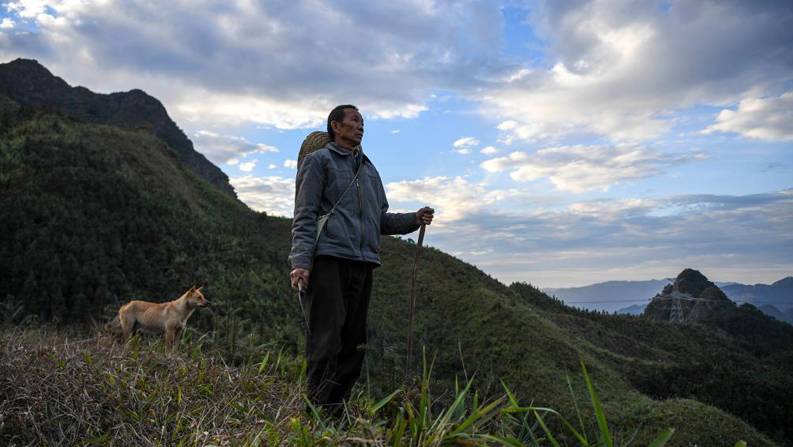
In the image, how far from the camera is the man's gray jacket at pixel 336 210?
12.4 feet

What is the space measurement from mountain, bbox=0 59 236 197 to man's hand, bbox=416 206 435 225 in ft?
141

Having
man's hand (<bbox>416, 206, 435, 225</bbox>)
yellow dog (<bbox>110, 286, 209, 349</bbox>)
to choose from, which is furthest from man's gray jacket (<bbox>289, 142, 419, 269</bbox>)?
yellow dog (<bbox>110, 286, 209, 349</bbox>)

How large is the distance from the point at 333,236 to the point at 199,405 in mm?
1480

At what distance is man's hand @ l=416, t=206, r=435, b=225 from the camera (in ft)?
13.8

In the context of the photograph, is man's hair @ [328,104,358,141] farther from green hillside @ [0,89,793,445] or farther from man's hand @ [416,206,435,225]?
green hillside @ [0,89,793,445]

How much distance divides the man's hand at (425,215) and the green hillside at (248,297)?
339cm

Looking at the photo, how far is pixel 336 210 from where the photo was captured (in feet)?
12.8

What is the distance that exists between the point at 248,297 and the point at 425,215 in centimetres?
1198

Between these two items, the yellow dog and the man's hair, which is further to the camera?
the yellow dog

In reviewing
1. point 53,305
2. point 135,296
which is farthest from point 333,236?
point 135,296

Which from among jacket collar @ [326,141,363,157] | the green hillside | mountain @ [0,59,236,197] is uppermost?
mountain @ [0,59,236,197]

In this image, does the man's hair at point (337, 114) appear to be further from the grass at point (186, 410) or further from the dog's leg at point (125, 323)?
the dog's leg at point (125, 323)

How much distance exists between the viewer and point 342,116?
4.11m

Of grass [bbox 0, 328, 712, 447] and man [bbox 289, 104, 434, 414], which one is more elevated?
man [bbox 289, 104, 434, 414]
